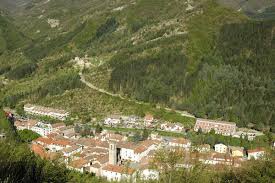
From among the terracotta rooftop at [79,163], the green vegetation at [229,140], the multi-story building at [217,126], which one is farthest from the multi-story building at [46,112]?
the terracotta rooftop at [79,163]

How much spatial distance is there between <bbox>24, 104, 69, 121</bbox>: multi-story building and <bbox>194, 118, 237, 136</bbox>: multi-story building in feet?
93.4

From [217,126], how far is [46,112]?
121ft

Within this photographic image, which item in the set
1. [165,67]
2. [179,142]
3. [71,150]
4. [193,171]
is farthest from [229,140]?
[193,171]

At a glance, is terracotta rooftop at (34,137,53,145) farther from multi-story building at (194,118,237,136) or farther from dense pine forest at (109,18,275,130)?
dense pine forest at (109,18,275,130)

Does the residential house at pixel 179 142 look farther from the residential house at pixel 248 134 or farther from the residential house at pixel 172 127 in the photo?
the residential house at pixel 248 134

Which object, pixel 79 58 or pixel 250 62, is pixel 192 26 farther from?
pixel 79 58

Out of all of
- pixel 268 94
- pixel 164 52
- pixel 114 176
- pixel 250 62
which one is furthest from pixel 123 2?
pixel 114 176

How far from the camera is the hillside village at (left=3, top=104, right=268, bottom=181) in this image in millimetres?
53594

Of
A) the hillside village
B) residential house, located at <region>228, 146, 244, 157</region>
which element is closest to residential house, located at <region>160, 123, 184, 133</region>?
the hillside village

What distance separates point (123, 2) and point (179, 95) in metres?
99.6

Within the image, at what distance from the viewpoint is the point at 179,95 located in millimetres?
93625

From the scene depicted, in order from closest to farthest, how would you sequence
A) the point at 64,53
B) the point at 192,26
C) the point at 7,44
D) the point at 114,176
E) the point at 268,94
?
the point at 114,176 → the point at 268,94 → the point at 192,26 → the point at 64,53 → the point at 7,44

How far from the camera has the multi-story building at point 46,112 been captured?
8738cm

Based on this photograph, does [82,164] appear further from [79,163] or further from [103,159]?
[103,159]
